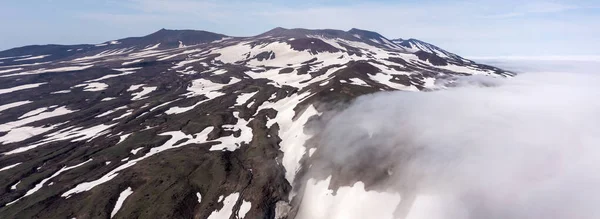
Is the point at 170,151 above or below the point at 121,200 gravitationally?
above

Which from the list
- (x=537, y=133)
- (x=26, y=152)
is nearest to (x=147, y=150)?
(x=26, y=152)

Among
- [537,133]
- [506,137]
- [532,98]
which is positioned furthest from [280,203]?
[532,98]

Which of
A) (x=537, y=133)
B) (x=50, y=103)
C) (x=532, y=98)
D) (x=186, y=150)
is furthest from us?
(x=50, y=103)

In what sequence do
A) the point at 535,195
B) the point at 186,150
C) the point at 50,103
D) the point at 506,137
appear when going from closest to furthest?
the point at 535,195 < the point at 506,137 < the point at 186,150 < the point at 50,103

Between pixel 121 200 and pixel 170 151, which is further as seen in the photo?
pixel 170 151

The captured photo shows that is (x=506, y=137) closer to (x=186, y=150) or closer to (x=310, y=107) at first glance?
(x=310, y=107)

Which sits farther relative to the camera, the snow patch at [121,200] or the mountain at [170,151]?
the mountain at [170,151]

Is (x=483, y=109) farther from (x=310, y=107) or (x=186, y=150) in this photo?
(x=186, y=150)

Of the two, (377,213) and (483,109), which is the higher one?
(483,109)

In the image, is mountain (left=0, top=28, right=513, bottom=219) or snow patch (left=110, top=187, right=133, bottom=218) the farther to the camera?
mountain (left=0, top=28, right=513, bottom=219)

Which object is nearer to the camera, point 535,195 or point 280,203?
point 535,195
